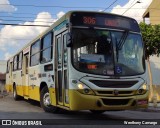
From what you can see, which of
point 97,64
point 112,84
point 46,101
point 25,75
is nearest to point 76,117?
point 46,101

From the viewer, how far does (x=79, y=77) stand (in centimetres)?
1022

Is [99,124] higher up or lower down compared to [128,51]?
lower down

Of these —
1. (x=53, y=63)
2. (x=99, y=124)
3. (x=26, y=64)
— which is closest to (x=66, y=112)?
(x=53, y=63)

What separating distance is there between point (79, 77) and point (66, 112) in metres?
3.36

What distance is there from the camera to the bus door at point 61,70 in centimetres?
1084

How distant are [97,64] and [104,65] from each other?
221mm

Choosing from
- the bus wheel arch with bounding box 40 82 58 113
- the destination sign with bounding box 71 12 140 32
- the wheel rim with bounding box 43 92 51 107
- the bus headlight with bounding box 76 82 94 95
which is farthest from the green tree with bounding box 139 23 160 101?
the bus headlight with bounding box 76 82 94 95

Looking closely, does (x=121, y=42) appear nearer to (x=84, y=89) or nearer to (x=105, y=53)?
(x=105, y=53)

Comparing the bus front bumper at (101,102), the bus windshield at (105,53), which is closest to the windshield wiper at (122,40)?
the bus windshield at (105,53)

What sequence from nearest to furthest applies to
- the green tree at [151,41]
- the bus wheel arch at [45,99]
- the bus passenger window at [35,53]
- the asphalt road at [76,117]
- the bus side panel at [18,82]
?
the asphalt road at [76,117] → the bus wheel arch at [45,99] → the bus passenger window at [35,53] → the bus side panel at [18,82] → the green tree at [151,41]

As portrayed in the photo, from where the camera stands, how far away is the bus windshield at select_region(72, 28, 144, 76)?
10.4 m

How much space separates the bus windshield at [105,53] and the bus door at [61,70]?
618 millimetres

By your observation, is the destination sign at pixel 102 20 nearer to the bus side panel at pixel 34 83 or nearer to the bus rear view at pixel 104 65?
the bus rear view at pixel 104 65

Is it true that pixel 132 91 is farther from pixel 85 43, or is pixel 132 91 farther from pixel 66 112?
pixel 66 112
